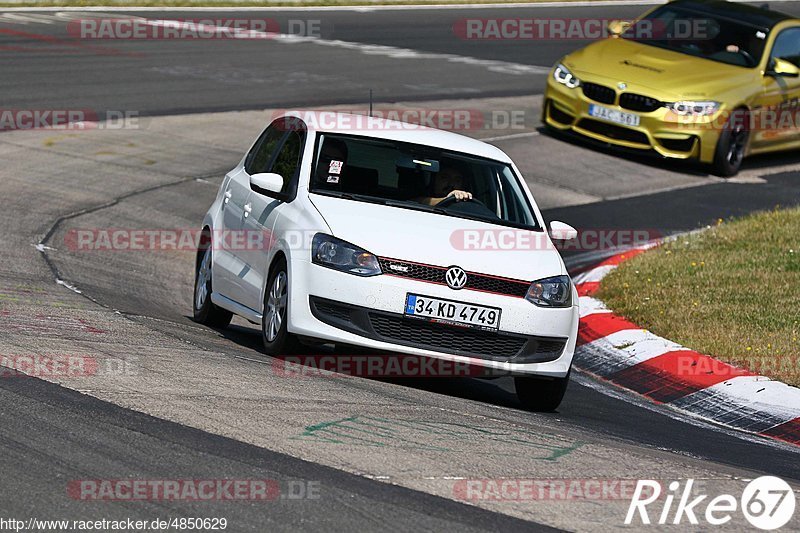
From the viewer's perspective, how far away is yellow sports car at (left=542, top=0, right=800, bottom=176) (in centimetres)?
1784

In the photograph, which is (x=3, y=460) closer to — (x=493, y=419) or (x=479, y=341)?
(x=493, y=419)

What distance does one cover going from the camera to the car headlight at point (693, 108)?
698 inches

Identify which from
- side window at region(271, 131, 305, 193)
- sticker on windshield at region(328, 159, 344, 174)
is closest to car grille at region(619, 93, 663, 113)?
side window at region(271, 131, 305, 193)

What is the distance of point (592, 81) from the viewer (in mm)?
18188

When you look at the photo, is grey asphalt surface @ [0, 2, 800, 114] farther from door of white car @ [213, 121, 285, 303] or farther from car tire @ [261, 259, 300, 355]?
car tire @ [261, 259, 300, 355]

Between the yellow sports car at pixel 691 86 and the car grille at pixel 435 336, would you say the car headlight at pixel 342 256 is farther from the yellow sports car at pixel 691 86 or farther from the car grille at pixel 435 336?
Result: the yellow sports car at pixel 691 86

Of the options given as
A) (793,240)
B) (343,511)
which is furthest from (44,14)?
(343,511)

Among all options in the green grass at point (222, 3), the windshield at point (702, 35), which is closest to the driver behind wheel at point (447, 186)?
the windshield at point (702, 35)

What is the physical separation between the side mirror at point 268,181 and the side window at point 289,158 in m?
0.15

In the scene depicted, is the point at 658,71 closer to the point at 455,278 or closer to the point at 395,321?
the point at 455,278

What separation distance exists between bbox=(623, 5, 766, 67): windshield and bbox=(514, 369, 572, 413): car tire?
1106 cm

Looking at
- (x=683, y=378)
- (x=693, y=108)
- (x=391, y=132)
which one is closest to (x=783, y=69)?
(x=693, y=108)

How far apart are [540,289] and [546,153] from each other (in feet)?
33.0

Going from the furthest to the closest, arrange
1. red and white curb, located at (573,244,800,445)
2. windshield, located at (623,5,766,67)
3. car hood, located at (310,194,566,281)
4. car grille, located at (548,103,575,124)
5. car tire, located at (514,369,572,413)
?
windshield, located at (623,5,766,67), car grille, located at (548,103,575,124), red and white curb, located at (573,244,800,445), car tire, located at (514,369,572,413), car hood, located at (310,194,566,281)
